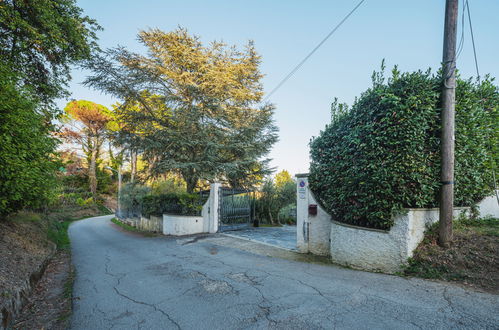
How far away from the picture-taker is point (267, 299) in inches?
135

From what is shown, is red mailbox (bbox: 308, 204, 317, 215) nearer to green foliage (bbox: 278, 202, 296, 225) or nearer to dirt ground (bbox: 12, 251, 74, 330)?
dirt ground (bbox: 12, 251, 74, 330)

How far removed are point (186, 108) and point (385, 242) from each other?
10351mm

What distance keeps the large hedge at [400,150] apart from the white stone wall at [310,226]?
1.26ft

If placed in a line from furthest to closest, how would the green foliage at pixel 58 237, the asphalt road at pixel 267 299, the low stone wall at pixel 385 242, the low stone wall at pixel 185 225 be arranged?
the low stone wall at pixel 185 225
the green foliage at pixel 58 237
the low stone wall at pixel 385 242
the asphalt road at pixel 267 299

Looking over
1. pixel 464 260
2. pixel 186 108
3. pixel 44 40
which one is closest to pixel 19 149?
pixel 44 40

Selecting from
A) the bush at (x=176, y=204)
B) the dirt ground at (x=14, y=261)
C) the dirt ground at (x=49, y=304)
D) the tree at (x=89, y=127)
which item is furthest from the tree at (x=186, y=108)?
the tree at (x=89, y=127)

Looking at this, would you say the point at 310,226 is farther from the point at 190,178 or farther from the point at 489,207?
the point at 190,178

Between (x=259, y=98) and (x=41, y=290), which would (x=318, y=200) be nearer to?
(x=41, y=290)

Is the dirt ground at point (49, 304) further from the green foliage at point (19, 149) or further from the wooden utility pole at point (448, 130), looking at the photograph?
the wooden utility pole at point (448, 130)

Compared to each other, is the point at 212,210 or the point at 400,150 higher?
the point at 400,150

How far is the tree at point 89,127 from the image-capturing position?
92.6 feet

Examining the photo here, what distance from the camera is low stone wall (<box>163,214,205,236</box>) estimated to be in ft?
33.4

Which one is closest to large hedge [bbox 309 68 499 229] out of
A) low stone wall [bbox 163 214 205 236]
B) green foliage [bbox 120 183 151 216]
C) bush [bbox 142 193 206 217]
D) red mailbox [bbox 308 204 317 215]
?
red mailbox [bbox 308 204 317 215]

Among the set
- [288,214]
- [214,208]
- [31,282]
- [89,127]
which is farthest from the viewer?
[89,127]
